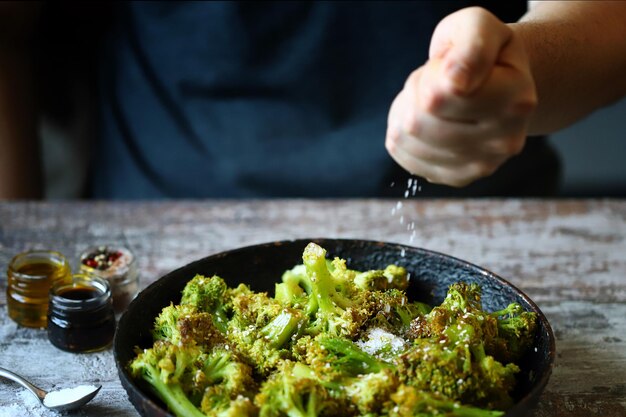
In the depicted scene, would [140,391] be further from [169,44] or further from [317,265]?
[169,44]

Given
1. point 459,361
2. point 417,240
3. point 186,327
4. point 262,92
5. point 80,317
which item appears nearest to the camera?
point 459,361

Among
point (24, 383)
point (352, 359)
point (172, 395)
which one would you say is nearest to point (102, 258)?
point (24, 383)

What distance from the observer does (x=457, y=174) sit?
3.91ft

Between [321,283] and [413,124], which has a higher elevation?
[413,124]

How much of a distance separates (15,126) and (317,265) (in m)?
1.51

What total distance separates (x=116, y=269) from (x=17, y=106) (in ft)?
3.40

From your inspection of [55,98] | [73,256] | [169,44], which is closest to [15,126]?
[55,98]

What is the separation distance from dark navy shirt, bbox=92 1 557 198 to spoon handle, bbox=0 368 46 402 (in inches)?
46.3

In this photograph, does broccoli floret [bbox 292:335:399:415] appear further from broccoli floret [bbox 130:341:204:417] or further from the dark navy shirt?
the dark navy shirt

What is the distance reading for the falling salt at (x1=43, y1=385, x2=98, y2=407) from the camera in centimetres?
137

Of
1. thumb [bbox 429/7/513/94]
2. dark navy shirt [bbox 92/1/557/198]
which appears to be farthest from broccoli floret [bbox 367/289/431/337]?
dark navy shirt [bbox 92/1/557/198]

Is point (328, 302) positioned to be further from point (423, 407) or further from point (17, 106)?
point (17, 106)

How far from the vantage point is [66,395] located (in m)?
1.38

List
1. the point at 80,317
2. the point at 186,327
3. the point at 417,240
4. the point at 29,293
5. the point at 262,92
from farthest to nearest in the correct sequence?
the point at 262,92, the point at 417,240, the point at 29,293, the point at 80,317, the point at 186,327
